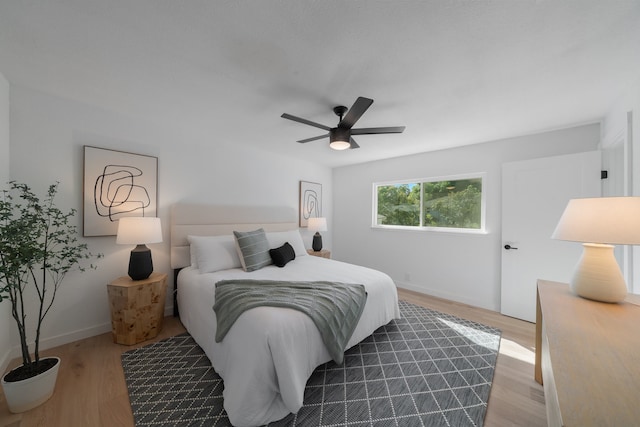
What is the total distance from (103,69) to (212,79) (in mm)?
788

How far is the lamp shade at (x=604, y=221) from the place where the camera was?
3.91 ft

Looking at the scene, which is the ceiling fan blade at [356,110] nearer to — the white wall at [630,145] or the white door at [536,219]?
the white wall at [630,145]

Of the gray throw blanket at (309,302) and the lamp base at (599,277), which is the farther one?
the gray throw blanket at (309,302)

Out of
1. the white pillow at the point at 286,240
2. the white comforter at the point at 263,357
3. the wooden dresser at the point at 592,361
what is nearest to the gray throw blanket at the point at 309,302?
the white comforter at the point at 263,357

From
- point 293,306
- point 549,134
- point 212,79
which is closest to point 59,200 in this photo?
point 212,79

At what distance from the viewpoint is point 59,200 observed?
2.18m

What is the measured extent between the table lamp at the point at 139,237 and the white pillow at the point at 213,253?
0.43 meters

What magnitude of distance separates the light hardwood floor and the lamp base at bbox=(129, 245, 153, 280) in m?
0.66

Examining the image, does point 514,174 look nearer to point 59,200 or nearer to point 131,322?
point 131,322

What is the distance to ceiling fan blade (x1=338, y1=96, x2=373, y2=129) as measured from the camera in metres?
1.63

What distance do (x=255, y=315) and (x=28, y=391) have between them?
1.50 meters

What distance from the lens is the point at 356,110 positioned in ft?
→ 5.89

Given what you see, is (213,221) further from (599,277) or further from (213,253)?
(599,277)

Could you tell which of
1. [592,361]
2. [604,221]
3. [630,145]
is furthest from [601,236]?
[630,145]
